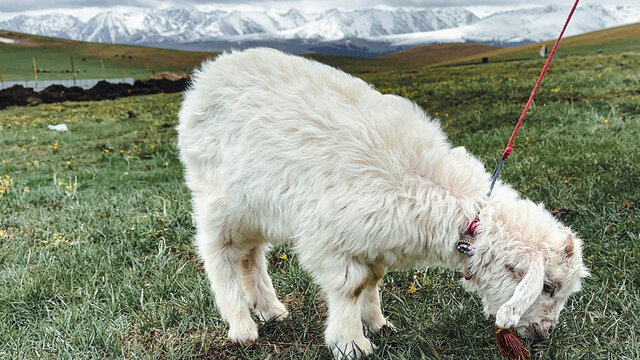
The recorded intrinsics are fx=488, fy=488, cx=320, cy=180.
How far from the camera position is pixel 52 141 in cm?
1231

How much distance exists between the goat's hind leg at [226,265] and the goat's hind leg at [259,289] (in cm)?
16

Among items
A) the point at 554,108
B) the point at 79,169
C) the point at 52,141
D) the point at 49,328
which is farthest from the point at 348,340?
the point at 52,141

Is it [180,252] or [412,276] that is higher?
[412,276]

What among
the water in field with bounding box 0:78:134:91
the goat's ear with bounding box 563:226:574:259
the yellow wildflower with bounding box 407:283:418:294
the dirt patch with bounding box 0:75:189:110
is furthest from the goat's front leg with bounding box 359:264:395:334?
the water in field with bounding box 0:78:134:91

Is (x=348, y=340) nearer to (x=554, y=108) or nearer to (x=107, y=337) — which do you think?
(x=107, y=337)

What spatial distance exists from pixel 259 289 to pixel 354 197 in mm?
1511

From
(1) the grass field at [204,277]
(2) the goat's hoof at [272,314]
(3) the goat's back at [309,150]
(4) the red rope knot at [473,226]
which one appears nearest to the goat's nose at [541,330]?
(1) the grass field at [204,277]

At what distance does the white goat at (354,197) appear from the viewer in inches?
116

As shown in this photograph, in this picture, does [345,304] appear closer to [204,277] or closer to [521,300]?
[521,300]

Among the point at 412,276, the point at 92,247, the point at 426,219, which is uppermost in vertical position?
the point at 426,219

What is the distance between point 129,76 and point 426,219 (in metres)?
30.8

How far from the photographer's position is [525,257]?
288 cm

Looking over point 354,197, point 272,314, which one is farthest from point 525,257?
point 272,314

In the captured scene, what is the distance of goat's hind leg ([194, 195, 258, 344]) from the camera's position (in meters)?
3.69
